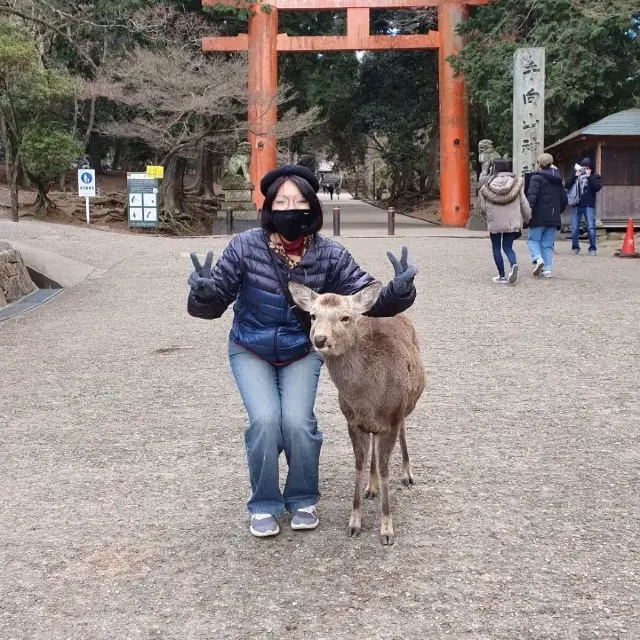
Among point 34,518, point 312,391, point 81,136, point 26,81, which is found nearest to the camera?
point 312,391

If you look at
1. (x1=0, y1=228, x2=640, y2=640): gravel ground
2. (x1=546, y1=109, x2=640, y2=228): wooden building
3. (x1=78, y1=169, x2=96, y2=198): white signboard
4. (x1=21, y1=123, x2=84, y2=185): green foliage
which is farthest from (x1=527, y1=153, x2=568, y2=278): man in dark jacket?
(x1=21, y1=123, x2=84, y2=185): green foliage

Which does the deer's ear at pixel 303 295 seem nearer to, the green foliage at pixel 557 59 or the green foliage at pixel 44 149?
the green foliage at pixel 557 59

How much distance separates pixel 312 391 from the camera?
3371 mm

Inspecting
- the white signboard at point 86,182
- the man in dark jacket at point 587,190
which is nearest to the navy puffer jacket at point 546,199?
the man in dark jacket at point 587,190

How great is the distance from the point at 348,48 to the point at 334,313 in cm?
2310

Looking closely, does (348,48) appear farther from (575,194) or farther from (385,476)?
(385,476)

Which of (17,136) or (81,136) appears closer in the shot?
(17,136)

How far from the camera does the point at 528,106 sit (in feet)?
61.7

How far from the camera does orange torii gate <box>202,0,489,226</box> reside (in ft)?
78.8

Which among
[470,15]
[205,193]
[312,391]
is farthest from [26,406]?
[205,193]

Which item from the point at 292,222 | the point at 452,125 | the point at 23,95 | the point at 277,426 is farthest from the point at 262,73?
the point at 277,426

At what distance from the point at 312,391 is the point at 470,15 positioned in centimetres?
2469

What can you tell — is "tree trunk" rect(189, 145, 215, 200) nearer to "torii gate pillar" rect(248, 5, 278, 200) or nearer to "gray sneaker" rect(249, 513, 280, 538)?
"torii gate pillar" rect(248, 5, 278, 200)

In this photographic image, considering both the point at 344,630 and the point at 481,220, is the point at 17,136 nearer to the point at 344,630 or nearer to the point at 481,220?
the point at 481,220
